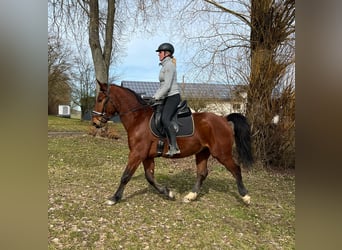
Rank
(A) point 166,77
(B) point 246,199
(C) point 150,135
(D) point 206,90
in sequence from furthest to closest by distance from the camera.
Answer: (D) point 206,90
(B) point 246,199
(C) point 150,135
(A) point 166,77

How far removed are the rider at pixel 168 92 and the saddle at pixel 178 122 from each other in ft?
0.26

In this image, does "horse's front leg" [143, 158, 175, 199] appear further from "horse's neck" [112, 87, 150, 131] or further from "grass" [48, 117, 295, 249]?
"horse's neck" [112, 87, 150, 131]

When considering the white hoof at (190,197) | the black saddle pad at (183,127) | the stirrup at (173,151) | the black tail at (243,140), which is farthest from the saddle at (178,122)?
the white hoof at (190,197)

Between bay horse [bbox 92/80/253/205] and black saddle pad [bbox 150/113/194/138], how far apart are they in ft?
0.21

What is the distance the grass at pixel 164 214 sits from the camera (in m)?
3.34

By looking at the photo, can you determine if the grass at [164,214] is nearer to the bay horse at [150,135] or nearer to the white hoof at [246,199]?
the white hoof at [246,199]

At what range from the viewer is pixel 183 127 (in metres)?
4.51

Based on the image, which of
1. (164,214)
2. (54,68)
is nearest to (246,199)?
(164,214)

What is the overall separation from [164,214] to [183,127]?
1347 mm

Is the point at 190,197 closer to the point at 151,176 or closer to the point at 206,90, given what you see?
the point at 151,176
